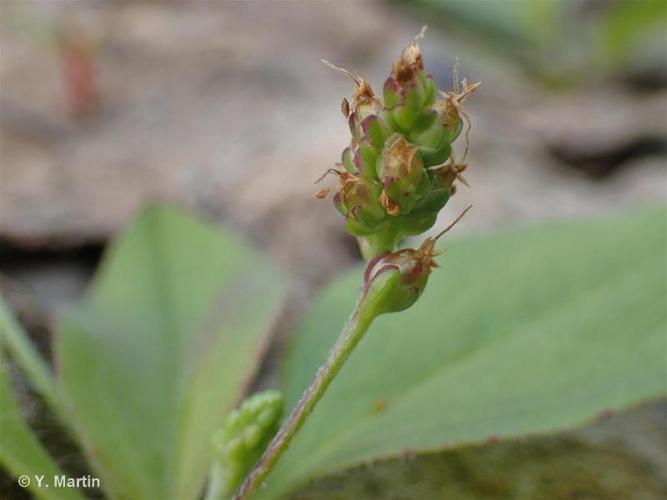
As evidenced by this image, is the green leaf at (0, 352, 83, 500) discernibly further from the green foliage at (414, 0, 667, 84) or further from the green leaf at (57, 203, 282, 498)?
the green foliage at (414, 0, 667, 84)

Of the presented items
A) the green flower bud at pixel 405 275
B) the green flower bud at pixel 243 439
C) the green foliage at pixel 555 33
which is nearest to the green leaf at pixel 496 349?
the green flower bud at pixel 243 439

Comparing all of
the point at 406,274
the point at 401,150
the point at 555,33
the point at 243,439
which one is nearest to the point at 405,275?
the point at 406,274

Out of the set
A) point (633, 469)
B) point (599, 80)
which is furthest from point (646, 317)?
point (599, 80)

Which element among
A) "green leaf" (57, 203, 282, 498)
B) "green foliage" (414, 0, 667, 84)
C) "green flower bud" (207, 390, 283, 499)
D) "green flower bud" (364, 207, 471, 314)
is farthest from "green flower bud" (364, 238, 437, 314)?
"green foliage" (414, 0, 667, 84)

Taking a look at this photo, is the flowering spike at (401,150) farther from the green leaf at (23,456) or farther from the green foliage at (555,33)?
the green foliage at (555,33)

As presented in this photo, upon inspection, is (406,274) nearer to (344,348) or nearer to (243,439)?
(344,348)

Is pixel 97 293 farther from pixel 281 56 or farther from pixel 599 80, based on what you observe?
pixel 599 80
